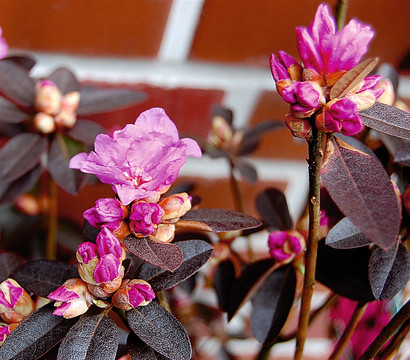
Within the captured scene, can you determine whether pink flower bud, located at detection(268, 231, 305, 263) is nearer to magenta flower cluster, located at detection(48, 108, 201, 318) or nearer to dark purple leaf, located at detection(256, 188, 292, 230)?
dark purple leaf, located at detection(256, 188, 292, 230)

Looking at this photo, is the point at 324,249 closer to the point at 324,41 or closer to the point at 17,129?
the point at 324,41

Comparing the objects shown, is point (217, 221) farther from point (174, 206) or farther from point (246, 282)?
point (246, 282)

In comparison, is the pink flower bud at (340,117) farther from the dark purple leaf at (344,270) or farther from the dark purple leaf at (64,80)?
the dark purple leaf at (64,80)

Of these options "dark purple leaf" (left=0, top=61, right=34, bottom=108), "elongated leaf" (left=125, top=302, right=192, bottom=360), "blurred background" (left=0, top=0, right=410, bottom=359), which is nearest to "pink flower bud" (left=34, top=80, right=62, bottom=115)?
"dark purple leaf" (left=0, top=61, right=34, bottom=108)

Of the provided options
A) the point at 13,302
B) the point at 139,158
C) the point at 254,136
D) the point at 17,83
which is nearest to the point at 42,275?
the point at 13,302

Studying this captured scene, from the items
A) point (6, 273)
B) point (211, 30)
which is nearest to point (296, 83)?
point (6, 273)

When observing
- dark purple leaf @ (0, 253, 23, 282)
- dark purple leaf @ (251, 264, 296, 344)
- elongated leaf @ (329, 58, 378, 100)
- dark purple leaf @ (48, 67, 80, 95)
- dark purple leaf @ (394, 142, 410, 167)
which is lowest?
dark purple leaf @ (0, 253, 23, 282)
